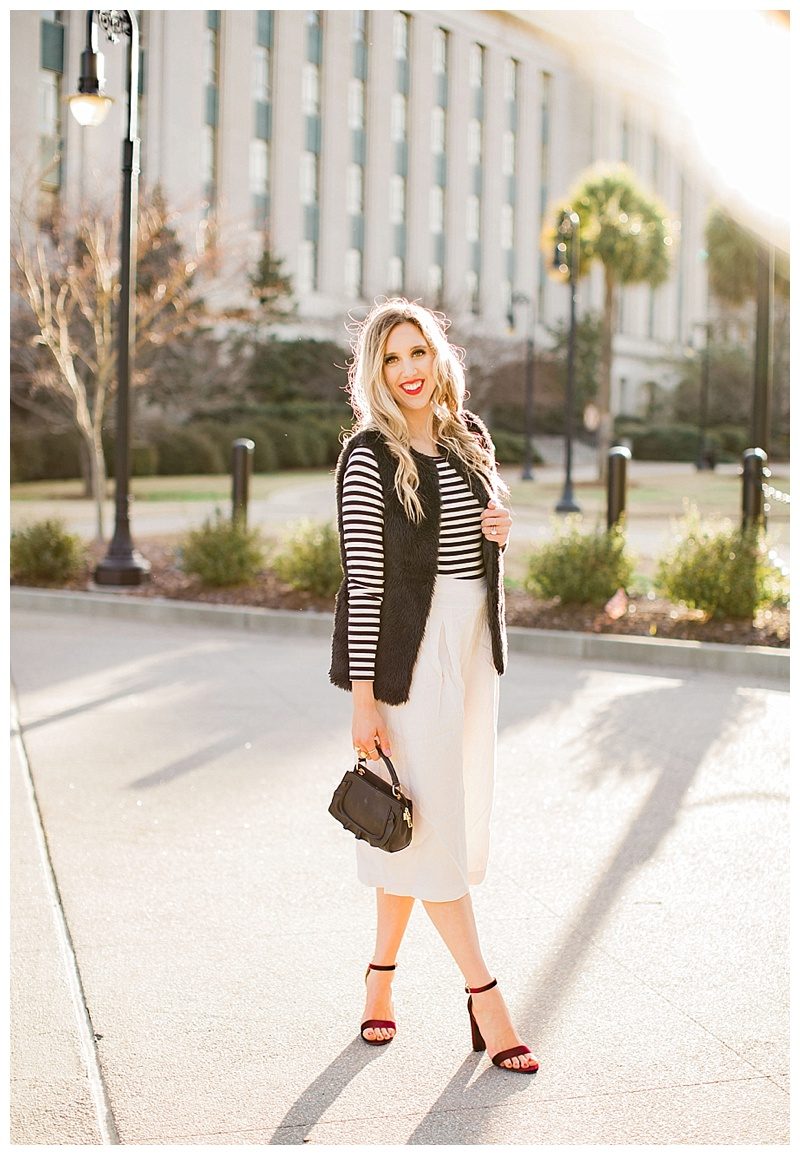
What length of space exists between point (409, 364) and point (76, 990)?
1.97 meters

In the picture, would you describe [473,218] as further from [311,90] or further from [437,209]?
[311,90]

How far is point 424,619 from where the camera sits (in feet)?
10.9

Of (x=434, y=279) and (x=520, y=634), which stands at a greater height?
(x=434, y=279)

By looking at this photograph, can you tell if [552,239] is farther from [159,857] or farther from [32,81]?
[159,857]

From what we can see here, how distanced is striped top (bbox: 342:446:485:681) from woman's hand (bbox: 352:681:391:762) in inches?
1.3

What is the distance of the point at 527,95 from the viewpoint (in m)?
61.4

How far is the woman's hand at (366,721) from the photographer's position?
10.9ft

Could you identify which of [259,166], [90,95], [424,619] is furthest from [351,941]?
[259,166]

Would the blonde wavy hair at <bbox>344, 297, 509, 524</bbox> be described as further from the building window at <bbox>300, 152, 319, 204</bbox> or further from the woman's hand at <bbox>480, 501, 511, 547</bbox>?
the building window at <bbox>300, 152, 319, 204</bbox>

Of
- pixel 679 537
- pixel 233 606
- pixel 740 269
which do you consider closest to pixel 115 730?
pixel 233 606

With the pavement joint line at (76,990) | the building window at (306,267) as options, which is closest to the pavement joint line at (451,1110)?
the pavement joint line at (76,990)

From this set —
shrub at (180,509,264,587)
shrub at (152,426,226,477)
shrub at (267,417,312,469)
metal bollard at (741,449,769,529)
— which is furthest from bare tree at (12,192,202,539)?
metal bollard at (741,449,769,529)

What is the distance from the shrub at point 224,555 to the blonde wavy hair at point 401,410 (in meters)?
9.06

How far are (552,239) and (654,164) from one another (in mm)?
42452
